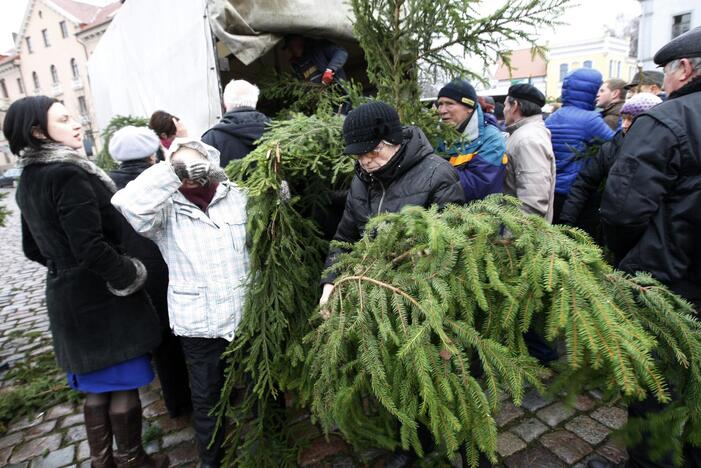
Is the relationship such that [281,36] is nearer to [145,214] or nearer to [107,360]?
[145,214]

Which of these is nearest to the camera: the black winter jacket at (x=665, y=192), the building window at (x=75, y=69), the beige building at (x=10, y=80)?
the black winter jacket at (x=665, y=192)

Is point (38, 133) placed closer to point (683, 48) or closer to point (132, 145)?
point (132, 145)

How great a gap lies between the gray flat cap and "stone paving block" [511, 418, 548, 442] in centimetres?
237

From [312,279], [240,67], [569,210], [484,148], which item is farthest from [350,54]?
[312,279]

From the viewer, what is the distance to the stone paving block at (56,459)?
113 inches

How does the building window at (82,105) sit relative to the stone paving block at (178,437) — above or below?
above

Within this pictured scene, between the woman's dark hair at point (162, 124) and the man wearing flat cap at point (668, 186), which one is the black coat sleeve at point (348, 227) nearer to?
the man wearing flat cap at point (668, 186)

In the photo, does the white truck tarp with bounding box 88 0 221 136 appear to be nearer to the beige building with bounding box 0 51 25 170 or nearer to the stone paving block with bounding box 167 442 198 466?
the stone paving block with bounding box 167 442 198 466

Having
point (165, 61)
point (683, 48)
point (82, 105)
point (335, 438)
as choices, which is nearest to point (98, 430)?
point (335, 438)

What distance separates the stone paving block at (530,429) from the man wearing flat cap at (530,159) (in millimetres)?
1515

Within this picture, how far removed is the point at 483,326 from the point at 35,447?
11.4ft

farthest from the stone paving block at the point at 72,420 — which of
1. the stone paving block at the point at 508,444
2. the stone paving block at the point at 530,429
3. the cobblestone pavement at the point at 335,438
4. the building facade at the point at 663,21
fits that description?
the building facade at the point at 663,21

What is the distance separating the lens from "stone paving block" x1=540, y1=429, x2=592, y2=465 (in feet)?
8.58

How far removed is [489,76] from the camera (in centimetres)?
318
